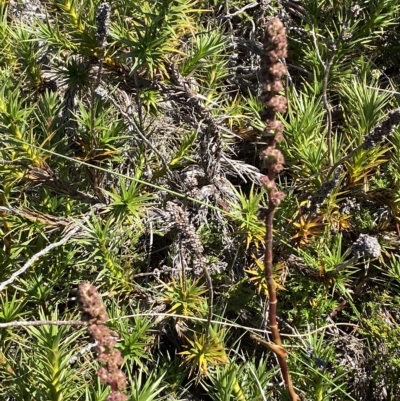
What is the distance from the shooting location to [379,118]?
188cm

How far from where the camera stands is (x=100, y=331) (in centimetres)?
82

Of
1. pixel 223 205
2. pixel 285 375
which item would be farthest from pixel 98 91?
pixel 285 375

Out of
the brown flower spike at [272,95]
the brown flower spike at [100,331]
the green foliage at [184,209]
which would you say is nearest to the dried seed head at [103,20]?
the green foliage at [184,209]

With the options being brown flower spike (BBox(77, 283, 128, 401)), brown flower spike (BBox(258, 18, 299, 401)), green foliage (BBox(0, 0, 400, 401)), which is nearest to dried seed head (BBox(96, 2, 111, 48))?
green foliage (BBox(0, 0, 400, 401))

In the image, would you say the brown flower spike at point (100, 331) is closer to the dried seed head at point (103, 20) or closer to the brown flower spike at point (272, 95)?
the brown flower spike at point (272, 95)

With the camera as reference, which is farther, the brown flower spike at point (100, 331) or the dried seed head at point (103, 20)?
the dried seed head at point (103, 20)

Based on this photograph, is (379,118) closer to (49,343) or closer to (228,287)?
(228,287)

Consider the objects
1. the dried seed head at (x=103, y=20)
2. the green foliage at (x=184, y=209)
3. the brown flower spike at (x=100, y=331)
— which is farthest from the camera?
the green foliage at (x=184, y=209)

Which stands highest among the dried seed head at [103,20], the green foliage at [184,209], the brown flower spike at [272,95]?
the brown flower spike at [272,95]

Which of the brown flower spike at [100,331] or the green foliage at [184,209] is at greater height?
the brown flower spike at [100,331]

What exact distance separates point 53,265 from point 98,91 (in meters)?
0.56

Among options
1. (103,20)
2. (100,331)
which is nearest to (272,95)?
(100,331)

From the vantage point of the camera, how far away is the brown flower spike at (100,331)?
81 centimetres

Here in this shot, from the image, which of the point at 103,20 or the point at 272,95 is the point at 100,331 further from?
the point at 103,20
